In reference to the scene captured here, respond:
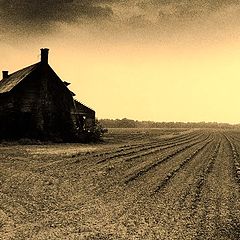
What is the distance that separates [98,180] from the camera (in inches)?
423

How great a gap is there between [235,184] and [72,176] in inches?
213

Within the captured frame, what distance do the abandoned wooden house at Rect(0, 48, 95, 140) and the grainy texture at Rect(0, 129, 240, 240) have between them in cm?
1236

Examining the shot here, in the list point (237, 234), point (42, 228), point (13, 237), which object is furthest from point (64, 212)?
point (237, 234)

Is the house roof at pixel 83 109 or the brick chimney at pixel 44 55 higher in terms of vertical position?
the brick chimney at pixel 44 55

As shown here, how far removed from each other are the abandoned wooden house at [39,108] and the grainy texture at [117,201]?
12.4m

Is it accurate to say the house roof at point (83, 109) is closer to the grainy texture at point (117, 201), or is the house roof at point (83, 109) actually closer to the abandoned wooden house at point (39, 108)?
the abandoned wooden house at point (39, 108)

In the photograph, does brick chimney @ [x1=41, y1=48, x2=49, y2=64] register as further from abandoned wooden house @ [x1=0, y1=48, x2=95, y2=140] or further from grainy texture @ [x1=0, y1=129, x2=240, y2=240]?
grainy texture @ [x1=0, y1=129, x2=240, y2=240]

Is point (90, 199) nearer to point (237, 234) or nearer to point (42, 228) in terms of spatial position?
point (42, 228)

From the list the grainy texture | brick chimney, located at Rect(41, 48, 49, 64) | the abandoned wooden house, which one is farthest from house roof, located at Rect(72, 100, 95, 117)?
the grainy texture

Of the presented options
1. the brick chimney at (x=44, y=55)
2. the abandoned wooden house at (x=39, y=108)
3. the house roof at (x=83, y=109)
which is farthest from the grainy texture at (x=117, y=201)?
the house roof at (x=83, y=109)

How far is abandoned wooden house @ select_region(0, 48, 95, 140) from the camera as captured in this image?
2545 centimetres

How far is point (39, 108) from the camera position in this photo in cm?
2667

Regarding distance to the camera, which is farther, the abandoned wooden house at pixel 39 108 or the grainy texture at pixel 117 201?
the abandoned wooden house at pixel 39 108

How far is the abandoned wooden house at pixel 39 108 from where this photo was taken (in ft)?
83.5
